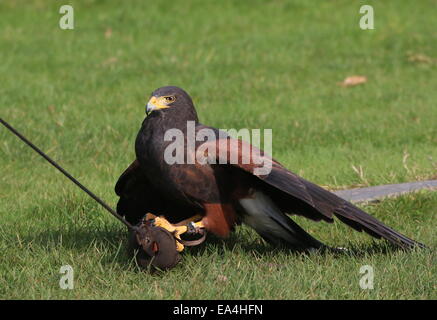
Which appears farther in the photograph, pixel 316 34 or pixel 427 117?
pixel 316 34

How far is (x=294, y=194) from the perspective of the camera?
4.82 meters

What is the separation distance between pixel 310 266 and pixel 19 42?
300 inches

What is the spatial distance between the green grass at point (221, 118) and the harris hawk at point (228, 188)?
20 cm

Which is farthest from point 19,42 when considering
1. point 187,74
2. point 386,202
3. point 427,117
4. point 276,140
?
point 386,202

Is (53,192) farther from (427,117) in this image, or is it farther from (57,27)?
(57,27)

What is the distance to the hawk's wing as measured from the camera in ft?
15.9

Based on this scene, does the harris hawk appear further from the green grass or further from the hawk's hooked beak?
the green grass

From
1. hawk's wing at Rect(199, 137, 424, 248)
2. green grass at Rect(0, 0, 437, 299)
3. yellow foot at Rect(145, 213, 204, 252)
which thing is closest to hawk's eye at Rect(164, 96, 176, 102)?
hawk's wing at Rect(199, 137, 424, 248)

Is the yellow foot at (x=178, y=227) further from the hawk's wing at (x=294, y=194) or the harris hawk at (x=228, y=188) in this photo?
the hawk's wing at (x=294, y=194)

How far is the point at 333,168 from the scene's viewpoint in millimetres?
7234

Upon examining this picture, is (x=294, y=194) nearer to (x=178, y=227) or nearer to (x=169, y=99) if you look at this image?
(x=178, y=227)

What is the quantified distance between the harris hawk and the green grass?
0.66 ft

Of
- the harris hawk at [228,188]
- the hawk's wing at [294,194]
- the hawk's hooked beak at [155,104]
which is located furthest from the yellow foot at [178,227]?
the hawk's hooked beak at [155,104]

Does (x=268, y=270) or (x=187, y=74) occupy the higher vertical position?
(x=187, y=74)
